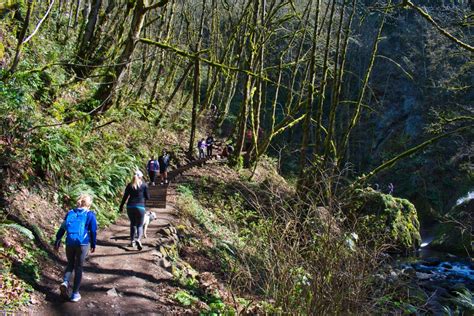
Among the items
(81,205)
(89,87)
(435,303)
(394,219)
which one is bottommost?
(435,303)

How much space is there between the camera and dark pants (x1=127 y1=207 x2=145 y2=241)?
26.4 feet

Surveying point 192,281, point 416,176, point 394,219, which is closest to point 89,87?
point 192,281

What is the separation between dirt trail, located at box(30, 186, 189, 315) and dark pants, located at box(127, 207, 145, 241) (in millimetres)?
283

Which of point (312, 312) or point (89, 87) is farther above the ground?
point (89, 87)

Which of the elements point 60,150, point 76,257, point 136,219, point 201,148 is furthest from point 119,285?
point 201,148

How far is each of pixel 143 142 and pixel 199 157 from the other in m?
4.27

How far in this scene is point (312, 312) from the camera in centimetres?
532

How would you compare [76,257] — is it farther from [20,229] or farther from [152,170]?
Result: [152,170]

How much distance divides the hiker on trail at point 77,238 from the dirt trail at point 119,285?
27 centimetres

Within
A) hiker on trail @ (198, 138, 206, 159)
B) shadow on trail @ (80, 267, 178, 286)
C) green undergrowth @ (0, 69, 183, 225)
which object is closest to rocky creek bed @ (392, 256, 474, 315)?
shadow on trail @ (80, 267, 178, 286)

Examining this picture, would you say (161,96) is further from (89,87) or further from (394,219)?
(394,219)

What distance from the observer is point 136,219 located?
8117 millimetres

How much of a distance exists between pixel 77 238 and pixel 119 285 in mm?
1466

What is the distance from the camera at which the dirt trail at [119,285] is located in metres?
5.81
